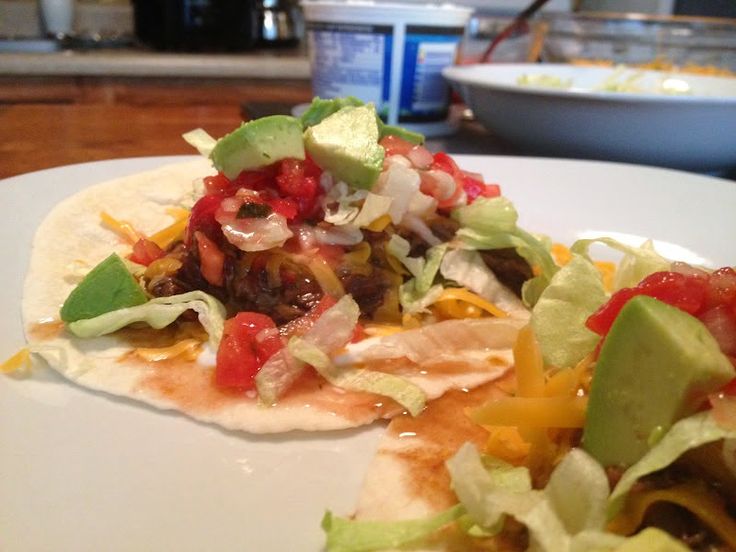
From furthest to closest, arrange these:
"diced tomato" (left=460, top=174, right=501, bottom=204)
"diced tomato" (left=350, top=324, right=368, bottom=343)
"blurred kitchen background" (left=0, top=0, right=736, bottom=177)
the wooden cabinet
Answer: the wooden cabinet → "blurred kitchen background" (left=0, top=0, right=736, bottom=177) → "diced tomato" (left=460, top=174, right=501, bottom=204) → "diced tomato" (left=350, top=324, right=368, bottom=343)

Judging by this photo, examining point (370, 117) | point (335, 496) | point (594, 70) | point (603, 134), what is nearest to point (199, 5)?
point (594, 70)

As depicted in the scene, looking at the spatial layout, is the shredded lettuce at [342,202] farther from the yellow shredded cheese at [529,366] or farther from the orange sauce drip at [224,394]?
the yellow shredded cheese at [529,366]

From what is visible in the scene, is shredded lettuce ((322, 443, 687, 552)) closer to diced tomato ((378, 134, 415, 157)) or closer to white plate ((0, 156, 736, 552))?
white plate ((0, 156, 736, 552))

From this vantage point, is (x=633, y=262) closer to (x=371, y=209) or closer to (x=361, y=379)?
(x=371, y=209)

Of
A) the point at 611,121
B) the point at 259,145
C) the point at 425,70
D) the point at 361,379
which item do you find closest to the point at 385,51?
the point at 425,70

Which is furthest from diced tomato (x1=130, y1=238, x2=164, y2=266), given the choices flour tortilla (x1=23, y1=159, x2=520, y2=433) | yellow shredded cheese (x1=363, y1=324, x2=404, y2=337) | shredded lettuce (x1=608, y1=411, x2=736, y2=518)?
shredded lettuce (x1=608, y1=411, x2=736, y2=518)

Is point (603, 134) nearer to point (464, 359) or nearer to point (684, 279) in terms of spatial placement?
point (464, 359)
